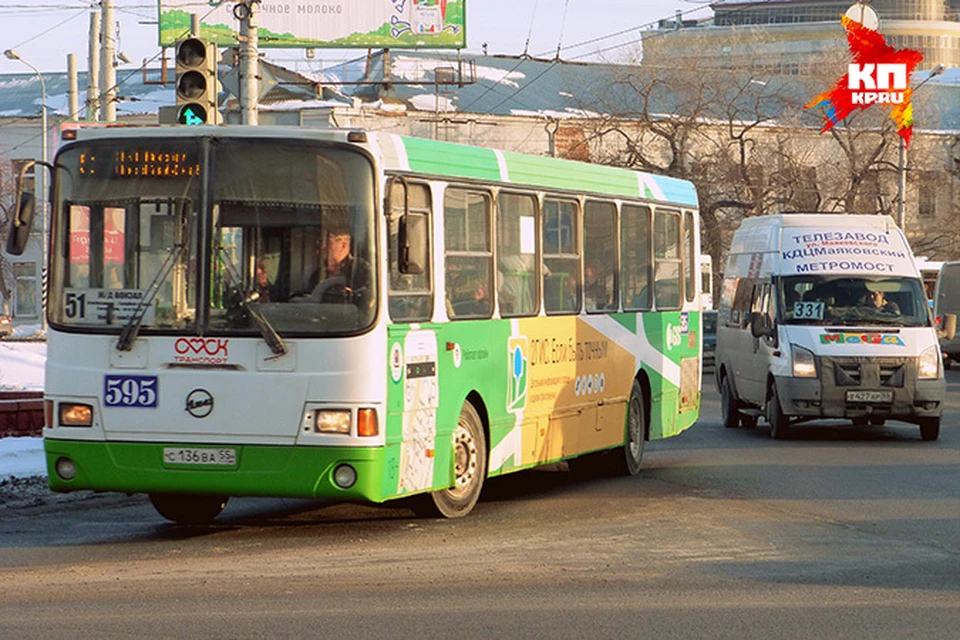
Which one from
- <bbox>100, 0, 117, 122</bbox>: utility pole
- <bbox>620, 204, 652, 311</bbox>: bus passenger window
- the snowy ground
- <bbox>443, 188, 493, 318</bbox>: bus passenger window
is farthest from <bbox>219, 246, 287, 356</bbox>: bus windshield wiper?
<bbox>100, 0, 117, 122</bbox>: utility pole

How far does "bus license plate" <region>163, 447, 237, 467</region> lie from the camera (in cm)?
1066

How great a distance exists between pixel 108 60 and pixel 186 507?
20.3 metres

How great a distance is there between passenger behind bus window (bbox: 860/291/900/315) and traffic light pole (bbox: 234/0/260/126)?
755cm

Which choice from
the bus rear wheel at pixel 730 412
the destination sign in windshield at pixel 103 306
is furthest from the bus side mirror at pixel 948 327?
the destination sign in windshield at pixel 103 306

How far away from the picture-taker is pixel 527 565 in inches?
388

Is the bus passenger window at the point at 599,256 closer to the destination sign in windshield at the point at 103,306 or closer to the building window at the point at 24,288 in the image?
the destination sign in windshield at the point at 103,306

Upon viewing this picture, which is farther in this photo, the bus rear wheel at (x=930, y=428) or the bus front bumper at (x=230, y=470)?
the bus rear wheel at (x=930, y=428)

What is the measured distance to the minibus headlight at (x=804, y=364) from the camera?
20.5 m

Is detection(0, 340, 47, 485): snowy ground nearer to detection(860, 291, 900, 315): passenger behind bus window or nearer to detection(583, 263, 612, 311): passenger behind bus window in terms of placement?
detection(583, 263, 612, 311): passenger behind bus window

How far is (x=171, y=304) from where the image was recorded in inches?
426

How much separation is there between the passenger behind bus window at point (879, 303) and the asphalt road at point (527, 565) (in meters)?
5.82

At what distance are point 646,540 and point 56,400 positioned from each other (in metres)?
3.79

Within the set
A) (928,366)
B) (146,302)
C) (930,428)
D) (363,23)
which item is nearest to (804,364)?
(928,366)

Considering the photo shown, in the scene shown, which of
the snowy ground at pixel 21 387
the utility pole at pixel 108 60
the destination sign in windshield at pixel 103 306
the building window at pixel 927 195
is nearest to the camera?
the destination sign in windshield at pixel 103 306
